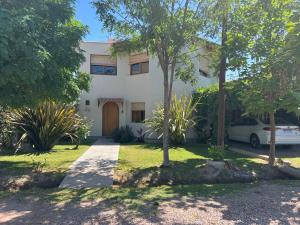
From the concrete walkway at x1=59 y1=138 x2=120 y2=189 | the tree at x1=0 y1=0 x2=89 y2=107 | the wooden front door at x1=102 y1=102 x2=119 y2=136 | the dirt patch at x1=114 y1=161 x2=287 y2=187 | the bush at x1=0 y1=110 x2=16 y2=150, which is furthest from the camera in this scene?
the wooden front door at x1=102 y1=102 x2=119 y2=136

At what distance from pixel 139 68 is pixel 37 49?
51.1ft

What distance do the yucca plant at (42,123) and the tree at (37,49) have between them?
11.0 feet

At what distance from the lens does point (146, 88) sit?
72.0ft

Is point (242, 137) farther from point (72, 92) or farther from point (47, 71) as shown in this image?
point (47, 71)

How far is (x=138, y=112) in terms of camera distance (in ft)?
74.6

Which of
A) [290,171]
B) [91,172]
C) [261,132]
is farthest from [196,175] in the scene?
[261,132]

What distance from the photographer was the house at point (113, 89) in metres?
22.6

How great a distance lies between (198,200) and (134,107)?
15.8 m

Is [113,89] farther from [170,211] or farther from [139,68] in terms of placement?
[170,211]

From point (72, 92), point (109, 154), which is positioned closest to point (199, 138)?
point (109, 154)

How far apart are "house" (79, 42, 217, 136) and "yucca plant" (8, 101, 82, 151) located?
7.52m

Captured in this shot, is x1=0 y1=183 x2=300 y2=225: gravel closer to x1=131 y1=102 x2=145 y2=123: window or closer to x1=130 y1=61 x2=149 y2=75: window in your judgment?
x1=131 y1=102 x2=145 y2=123: window

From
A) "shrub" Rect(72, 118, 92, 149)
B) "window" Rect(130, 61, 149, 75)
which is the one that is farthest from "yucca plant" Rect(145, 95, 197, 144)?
"window" Rect(130, 61, 149, 75)

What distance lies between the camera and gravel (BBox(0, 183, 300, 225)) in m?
6.18
